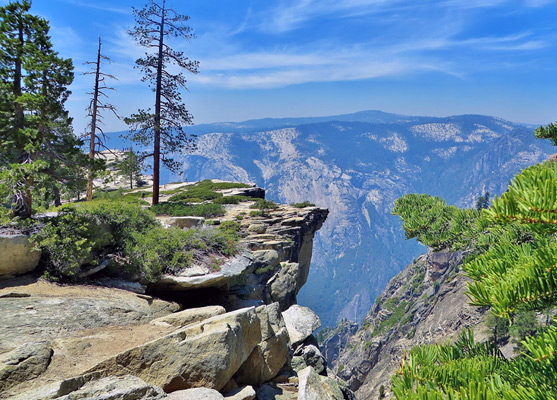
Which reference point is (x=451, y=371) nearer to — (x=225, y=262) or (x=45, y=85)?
(x=225, y=262)

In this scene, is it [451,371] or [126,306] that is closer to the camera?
[451,371]

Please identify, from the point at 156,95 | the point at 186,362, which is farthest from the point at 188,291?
the point at 156,95

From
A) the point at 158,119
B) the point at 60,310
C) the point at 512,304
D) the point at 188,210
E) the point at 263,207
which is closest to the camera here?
the point at 512,304

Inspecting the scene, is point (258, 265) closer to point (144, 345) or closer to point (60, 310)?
point (60, 310)

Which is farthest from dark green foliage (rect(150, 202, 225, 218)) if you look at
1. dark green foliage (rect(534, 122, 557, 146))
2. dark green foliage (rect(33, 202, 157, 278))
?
dark green foliage (rect(534, 122, 557, 146))

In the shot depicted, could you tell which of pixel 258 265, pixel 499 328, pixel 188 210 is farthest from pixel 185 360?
pixel 499 328

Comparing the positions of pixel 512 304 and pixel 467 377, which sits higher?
pixel 512 304

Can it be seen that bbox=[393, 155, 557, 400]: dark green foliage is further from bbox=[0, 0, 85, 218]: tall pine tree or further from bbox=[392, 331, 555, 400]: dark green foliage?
bbox=[0, 0, 85, 218]: tall pine tree

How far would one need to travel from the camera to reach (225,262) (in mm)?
13398

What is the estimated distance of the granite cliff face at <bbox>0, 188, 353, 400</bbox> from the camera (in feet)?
19.2

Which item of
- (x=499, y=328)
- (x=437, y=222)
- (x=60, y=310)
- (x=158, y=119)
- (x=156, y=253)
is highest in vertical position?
(x=158, y=119)

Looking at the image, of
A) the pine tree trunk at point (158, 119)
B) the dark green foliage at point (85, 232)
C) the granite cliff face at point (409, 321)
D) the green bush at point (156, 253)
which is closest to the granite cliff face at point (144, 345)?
the green bush at point (156, 253)

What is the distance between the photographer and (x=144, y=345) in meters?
6.93

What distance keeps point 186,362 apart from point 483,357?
5671 mm
